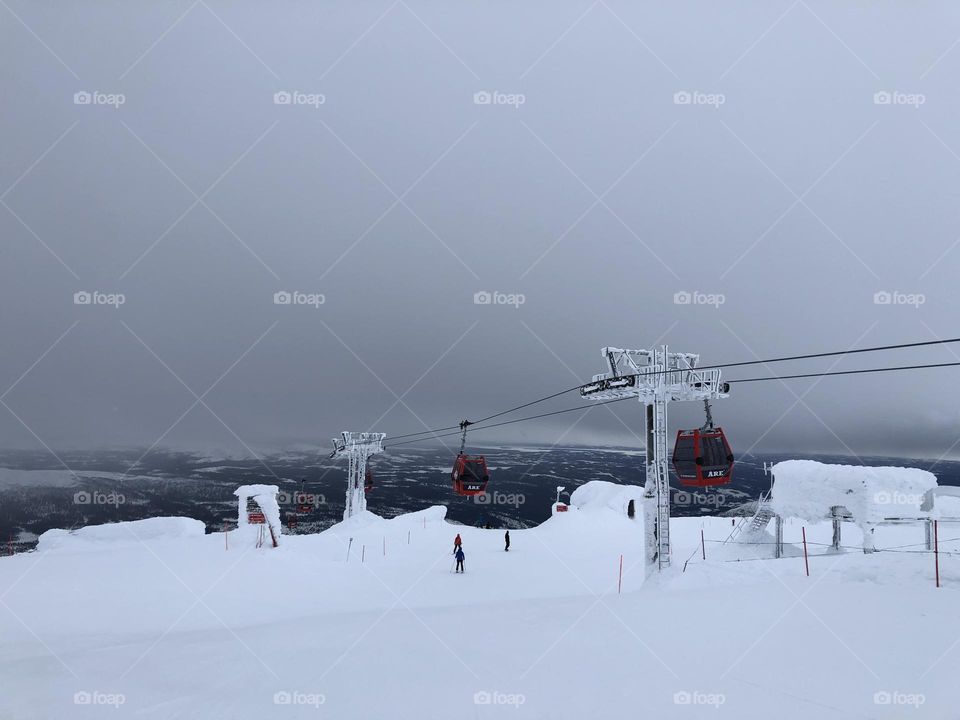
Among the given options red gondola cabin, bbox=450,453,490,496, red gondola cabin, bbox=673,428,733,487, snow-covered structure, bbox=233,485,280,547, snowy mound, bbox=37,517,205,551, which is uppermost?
red gondola cabin, bbox=673,428,733,487

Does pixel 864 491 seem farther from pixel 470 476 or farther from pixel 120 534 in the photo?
pixel 120 534

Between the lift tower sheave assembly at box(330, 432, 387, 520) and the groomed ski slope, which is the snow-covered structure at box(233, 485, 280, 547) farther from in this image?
the lift tower sheave assembly at box(330, 432, 387, 520)

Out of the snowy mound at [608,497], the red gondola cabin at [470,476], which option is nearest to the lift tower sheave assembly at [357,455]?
the red gondola cabin at [470,476]

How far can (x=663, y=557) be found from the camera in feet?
53.9

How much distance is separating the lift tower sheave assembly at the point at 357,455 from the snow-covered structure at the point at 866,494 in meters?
26.1

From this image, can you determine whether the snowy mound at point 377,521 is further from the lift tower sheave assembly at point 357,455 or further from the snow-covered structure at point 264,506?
the snow-covered structure at point 264,506

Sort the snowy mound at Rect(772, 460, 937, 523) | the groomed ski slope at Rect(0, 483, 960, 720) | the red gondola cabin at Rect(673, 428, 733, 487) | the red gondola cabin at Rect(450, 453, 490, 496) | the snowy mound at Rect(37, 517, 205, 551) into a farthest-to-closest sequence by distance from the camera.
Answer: the red gondola cabin at Rect(450, 453, 490, 496)
the snowy mound at Rect(37, 517, 205, 551)
the snowy mound at Rect(772, 460, 937, 523)
the red gondola cabin at Rect(673, 428, 733, 487)
the groomed ski slope at Rect(0, 483, 960, 720)

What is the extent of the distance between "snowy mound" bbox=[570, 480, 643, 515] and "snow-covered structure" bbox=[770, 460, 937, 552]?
23.7 metres

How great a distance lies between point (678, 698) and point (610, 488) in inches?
1636

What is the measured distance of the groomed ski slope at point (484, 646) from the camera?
23.3 feet

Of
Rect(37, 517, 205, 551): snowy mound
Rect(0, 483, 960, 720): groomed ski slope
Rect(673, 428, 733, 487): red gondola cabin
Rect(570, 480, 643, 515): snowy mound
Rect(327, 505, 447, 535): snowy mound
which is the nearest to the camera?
Rect(0, 483, 960, 720): groomed ski slope

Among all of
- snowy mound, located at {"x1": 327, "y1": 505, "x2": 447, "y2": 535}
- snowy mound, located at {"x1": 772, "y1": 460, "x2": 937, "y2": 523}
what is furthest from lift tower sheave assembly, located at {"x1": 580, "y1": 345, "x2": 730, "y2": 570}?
snowy mound, located at {"x1": 327, "y1": 505, "x2": 447, "y2": 535}

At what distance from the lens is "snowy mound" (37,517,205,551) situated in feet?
70.7

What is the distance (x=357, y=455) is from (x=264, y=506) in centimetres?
1424
